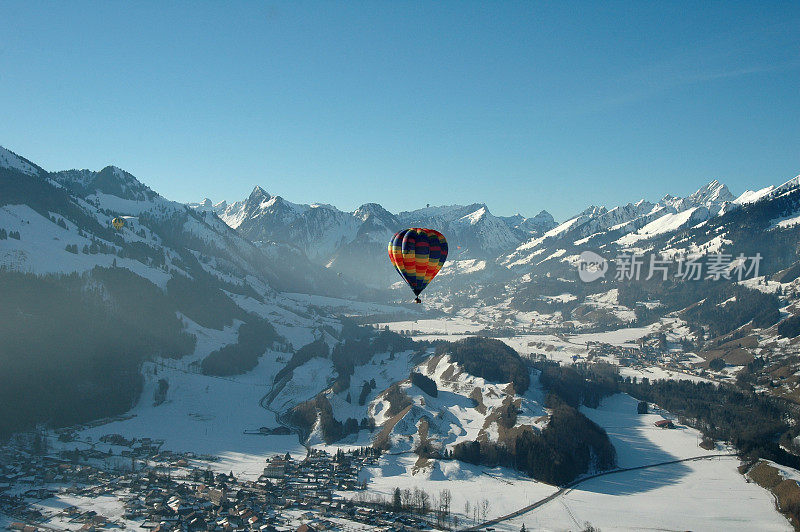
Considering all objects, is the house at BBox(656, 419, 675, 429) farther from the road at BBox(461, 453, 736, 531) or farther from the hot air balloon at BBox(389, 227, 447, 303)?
the hot air balloon at BBox(389, 227, 447, 303)

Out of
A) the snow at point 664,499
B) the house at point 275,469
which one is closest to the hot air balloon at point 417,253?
the snow at point 664,499

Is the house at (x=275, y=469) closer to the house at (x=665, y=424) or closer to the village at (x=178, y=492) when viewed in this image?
the village at (x=178, y=492)

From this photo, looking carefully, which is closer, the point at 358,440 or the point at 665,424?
the point at 358,440

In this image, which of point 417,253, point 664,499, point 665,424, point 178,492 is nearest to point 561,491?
point 664,499

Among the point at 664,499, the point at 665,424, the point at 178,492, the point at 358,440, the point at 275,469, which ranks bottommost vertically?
the point at 178,492

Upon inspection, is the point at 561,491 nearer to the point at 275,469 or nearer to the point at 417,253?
the point at 417,253

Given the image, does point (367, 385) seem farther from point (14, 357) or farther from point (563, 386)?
point (14, 357)

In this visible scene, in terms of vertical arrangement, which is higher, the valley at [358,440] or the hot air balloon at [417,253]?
the hot air balloon at [417,253]
